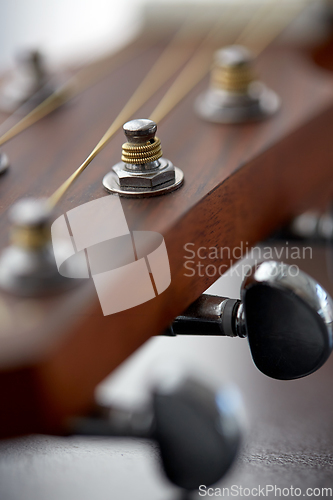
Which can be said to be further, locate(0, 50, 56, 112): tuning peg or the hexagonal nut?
locate(0, 50, 56, 112): tuning peg

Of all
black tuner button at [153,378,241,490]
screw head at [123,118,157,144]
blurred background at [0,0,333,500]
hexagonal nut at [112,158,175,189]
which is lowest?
black tuner button at [153,378,241,490]

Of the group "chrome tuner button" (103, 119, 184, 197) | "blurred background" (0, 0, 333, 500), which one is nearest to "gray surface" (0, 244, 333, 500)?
"blurred background" (0, 0, 333, 500)

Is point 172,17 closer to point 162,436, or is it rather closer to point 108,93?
point 108,93

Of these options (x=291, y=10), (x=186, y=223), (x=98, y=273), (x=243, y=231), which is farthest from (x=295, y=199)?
(x=291, y=10)

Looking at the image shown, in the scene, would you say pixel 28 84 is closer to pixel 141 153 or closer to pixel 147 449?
pixel 141 153

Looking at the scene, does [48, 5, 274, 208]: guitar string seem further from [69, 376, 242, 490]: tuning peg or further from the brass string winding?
[69, 376, 242, 490]: tuning peg

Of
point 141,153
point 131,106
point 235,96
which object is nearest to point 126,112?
point 131,106

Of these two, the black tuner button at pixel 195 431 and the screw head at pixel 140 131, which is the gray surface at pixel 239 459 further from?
the screw head at pixel 140 131

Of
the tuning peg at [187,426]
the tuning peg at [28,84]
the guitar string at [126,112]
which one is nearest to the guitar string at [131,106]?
the guitar string at [126,112]
